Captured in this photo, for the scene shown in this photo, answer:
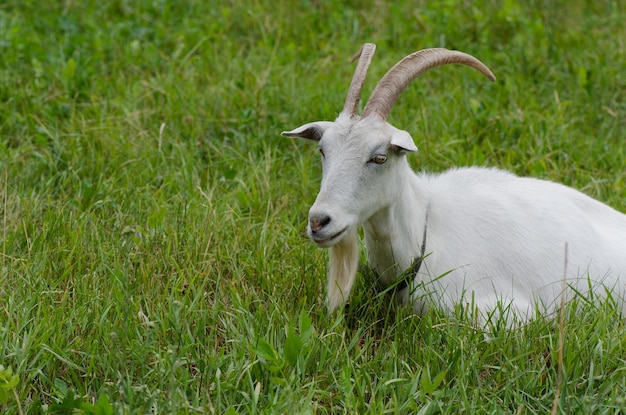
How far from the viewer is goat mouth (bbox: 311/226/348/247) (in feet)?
12.3

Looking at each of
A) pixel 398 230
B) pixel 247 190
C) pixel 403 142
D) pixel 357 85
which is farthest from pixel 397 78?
pixel 247 190

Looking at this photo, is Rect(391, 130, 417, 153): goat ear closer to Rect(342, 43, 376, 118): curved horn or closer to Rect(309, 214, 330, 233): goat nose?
Rect(342, 43, 376, 118): curved horn

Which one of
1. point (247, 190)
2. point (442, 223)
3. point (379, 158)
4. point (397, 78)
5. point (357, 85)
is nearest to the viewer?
point (379, 158)

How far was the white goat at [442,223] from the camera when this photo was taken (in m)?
3.86

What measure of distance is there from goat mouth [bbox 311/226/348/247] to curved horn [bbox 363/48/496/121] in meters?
0.54

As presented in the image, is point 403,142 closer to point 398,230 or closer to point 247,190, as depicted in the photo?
point 398,230

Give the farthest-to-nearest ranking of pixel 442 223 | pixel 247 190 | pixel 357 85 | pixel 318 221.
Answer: pixel 247 190, pixel 442 223, pixel 357 85, pixel 318 221

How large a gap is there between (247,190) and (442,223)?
4.68 feet

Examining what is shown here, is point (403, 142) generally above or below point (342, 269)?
above

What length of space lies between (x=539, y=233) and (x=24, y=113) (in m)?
3.52

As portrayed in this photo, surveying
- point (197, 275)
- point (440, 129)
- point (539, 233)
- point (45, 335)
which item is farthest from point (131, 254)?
point (440, 129)

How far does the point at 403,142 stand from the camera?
3.80 meters

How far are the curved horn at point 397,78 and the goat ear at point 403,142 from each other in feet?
0.44

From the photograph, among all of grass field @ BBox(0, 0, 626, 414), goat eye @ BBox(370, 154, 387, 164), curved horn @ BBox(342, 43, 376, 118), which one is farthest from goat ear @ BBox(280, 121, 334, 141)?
grass field @ BBox(0, 0, 626, 414)
